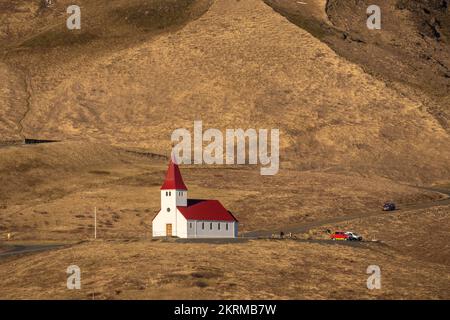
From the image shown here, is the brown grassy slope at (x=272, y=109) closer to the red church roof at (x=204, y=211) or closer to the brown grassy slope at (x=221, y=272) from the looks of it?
the red church roof at (x=204, y=211)

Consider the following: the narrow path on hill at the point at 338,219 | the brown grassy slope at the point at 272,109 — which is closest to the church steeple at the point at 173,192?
the narrow path on hill at the point at 338,219

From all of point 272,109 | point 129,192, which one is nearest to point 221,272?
point 129,192

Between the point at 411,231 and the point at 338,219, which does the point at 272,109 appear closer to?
the point at 338,219

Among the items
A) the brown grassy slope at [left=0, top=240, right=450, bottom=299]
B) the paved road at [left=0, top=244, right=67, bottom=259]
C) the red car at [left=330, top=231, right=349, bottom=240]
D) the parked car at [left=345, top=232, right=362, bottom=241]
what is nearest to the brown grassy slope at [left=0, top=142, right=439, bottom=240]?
the paved road at [left=0, top=244, right=67, bottom=259]

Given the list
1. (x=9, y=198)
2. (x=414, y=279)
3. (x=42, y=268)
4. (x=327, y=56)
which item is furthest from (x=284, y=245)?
(x=327, y=56)
